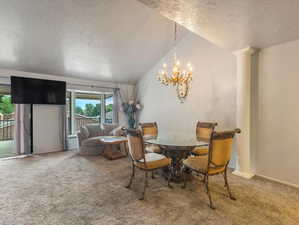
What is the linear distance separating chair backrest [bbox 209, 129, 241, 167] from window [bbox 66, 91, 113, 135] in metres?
4.73

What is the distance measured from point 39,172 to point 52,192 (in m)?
1.05

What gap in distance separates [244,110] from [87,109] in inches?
197

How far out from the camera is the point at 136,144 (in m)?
2.25

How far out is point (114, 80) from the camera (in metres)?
5.75

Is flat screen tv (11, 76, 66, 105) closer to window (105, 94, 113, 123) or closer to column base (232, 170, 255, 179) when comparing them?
window (105, 94, 113, 123)

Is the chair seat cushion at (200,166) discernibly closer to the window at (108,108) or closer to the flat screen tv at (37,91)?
the flat screen tv at (37,91)

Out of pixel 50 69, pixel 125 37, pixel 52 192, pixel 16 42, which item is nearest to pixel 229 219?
pixel 52 192

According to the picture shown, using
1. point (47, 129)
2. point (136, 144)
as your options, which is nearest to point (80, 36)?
point (136, 144)

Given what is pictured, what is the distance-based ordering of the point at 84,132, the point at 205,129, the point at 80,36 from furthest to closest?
the point at 84,132 → the point at 80,36 → the point at 205,129

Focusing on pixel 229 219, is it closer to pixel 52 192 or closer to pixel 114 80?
pixel 52 192

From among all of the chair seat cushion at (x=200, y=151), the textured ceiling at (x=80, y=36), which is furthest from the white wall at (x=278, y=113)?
the textured ceiling at (x=80, y=36)

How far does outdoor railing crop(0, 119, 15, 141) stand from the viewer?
229 inches

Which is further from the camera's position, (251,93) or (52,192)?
(251,93)

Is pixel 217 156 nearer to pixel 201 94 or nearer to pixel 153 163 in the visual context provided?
pixel 153 163
